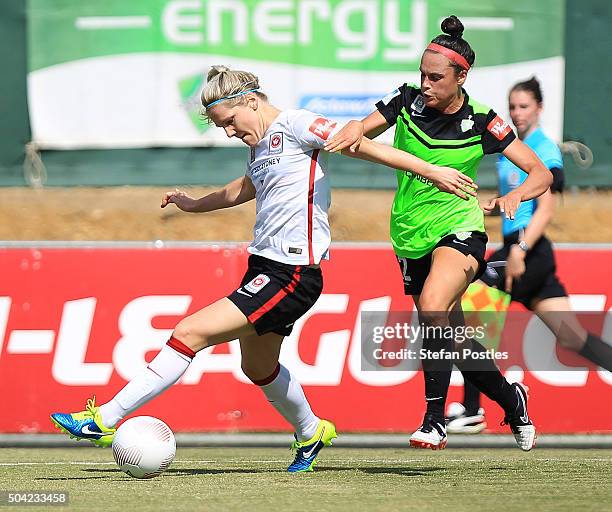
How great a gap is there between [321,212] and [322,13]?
758 centimetres

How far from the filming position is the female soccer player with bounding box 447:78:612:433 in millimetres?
8508

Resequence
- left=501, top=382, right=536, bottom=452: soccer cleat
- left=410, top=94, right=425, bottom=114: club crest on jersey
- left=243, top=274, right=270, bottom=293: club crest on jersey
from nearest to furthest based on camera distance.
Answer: left=243, top=274, right=270, bottom=293: club crest on jersey < left=410, top=94, right=425, bottom=114: club crest on jersey < left=501, top=382, right=536, bottom=452: soccer cleat

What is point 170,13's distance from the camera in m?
13.8

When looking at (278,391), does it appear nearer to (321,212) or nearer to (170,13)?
(321,212)

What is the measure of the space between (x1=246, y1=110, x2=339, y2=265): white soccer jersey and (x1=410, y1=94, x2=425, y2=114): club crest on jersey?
79 centimetres

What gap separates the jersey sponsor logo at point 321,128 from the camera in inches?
252

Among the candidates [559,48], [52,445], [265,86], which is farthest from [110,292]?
[559,48]

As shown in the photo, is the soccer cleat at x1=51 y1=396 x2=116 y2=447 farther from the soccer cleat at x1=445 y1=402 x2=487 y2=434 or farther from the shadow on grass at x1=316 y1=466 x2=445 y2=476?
the soccer cleat at x1=445 y1=402 x2=487 y2=434

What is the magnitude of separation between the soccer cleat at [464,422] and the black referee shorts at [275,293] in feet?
8.16

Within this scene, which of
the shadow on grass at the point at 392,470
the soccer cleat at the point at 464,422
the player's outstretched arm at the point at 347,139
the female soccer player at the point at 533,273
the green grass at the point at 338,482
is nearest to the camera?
the green grass at the point at 338,482

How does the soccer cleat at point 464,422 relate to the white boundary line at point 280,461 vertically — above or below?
below

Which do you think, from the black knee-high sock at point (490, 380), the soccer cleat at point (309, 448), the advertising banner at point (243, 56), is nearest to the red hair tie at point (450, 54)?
the black knee-high sock at point (490, 380)

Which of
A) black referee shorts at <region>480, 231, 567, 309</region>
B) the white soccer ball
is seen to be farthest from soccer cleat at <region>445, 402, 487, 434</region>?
the white soccer ball

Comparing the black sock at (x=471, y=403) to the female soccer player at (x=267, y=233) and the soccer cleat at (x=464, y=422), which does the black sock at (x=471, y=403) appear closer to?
the soccer cleat at (x=464, y=422)
